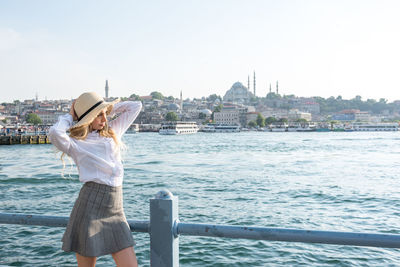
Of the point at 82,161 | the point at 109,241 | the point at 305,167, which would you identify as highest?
the point at 82,161

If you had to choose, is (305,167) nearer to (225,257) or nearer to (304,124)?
(225,257)

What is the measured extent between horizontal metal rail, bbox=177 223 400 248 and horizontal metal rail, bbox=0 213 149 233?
21 cm

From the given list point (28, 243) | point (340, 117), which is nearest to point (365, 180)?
point (28, 243)

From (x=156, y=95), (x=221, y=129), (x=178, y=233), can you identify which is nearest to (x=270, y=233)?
(x=178, y=233)

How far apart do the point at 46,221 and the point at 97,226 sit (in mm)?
293

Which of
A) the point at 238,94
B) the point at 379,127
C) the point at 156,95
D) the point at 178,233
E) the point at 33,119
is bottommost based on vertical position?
the point at 379,127

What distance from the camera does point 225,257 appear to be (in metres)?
6.26

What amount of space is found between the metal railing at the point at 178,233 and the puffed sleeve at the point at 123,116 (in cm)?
54

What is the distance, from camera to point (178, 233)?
1875mm

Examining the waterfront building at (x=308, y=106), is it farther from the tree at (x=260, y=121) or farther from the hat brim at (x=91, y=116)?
the hat brim at (x=91, y=116)

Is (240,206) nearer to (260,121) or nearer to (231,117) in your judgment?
(260,121)

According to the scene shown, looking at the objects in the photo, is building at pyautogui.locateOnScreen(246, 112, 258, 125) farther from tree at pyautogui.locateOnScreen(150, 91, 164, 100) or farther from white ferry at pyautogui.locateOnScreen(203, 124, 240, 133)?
tree at pyautogui.locateOnScreen(150, 91, 164, 100)

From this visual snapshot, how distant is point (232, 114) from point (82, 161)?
407ft

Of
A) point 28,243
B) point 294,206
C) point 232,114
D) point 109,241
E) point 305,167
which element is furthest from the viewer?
point 232,114
